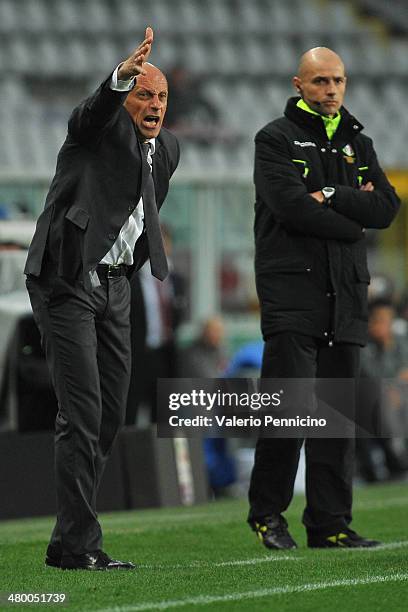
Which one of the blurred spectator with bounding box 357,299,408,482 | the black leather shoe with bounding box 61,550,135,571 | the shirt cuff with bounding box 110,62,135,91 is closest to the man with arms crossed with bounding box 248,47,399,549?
the black leather shoe with bounding box 61,550,135,571

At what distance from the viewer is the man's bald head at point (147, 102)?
511 cm

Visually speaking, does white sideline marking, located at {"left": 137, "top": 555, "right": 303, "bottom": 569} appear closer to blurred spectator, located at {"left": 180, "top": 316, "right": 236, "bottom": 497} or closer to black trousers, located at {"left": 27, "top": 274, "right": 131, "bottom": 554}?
black trousers, located at {"left": 27, "top": 274, "right": 131, "bottom": 554}

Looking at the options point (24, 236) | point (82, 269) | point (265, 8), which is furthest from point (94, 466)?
point (265, 8)

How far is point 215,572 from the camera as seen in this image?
16.4ft

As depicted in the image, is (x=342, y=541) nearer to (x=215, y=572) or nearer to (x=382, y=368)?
(x=215, y=572)

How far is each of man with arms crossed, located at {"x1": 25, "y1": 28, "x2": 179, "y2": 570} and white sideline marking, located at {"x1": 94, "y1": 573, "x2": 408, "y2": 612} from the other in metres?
0.76

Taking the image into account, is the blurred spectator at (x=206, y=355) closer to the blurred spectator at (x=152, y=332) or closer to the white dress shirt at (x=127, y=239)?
the blurred spectator at (x=152, y=332)

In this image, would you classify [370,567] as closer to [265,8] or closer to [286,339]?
[286,339]

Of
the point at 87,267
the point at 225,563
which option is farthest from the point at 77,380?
the point at 225,563

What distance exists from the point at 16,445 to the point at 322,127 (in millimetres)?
3248

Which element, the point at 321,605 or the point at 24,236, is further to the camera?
the point at 24,236

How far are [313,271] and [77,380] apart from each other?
47.1 inches

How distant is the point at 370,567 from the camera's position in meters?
5.08

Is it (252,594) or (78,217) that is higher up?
(78,217)
